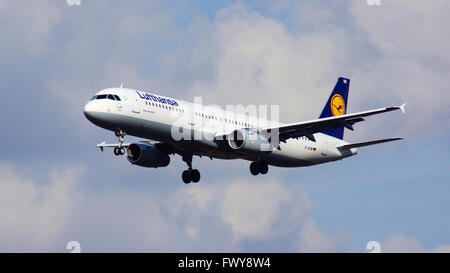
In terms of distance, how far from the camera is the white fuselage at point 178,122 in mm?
59594

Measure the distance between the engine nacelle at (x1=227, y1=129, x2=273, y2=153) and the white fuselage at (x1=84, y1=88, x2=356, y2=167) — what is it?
2.29ft

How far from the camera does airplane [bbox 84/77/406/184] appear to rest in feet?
197

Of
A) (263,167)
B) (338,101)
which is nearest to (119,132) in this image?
(263,167)

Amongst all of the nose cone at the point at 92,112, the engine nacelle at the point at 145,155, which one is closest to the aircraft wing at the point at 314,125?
the engine nacelle at the point at 145,155

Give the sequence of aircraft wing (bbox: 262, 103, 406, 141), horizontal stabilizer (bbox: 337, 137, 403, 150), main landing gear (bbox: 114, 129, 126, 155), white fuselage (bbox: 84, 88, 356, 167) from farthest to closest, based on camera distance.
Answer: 1. horizontal stabilizer (bbox: 337, 137, 403, 150)
2. aircraft wing (bbox: 262, 103, 406, 141)
3. main landing gear (bbox: 114, 129, 126, 155)
4. white fuselage (bbox: 84, 88, 356, 167)

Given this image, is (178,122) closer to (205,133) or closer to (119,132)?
(205,133)

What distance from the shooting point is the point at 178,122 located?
2440 inches

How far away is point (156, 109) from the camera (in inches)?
2398

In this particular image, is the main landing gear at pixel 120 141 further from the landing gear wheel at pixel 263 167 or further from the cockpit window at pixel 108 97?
the landing gear wheel at pixel 263 167

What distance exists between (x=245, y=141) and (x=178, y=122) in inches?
209

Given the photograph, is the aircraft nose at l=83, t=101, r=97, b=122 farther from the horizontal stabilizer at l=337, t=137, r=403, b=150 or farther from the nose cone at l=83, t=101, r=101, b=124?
the horizontal stabilizer at l=337, t=137, r=403, b=150

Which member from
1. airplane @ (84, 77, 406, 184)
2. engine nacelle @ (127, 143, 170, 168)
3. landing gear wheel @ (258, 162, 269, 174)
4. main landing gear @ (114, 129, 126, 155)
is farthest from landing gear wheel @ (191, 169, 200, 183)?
main landing gear @ (114, 129, 126, 155)
